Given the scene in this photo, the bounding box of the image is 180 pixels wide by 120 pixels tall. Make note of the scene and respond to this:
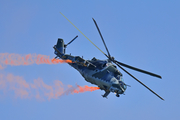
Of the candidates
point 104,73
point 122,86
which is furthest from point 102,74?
point 122,86

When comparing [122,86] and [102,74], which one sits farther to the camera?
[102,74]

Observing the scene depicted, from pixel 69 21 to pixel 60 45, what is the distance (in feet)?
44.6

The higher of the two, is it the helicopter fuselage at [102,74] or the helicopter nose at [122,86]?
the helicopter fuselage at [102,74]

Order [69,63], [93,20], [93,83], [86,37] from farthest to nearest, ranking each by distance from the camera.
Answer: [69,63], [93,83], [93,20], [86,37]

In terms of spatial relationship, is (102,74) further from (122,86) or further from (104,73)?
(122,86)

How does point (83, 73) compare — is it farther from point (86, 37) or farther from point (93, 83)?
point (86, 37)

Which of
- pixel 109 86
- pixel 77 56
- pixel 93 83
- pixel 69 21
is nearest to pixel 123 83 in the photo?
pixel 109 86

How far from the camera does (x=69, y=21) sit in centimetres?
4247

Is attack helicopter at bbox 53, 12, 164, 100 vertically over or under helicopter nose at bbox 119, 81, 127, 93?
over

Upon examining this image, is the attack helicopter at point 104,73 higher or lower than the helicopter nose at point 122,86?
higher

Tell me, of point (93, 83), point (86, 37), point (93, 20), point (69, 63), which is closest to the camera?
point (86, 37)

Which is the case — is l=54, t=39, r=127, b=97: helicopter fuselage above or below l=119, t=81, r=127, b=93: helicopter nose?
above

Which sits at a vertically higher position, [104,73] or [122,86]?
[104,73]

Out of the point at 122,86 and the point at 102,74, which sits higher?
the point at 102,74
